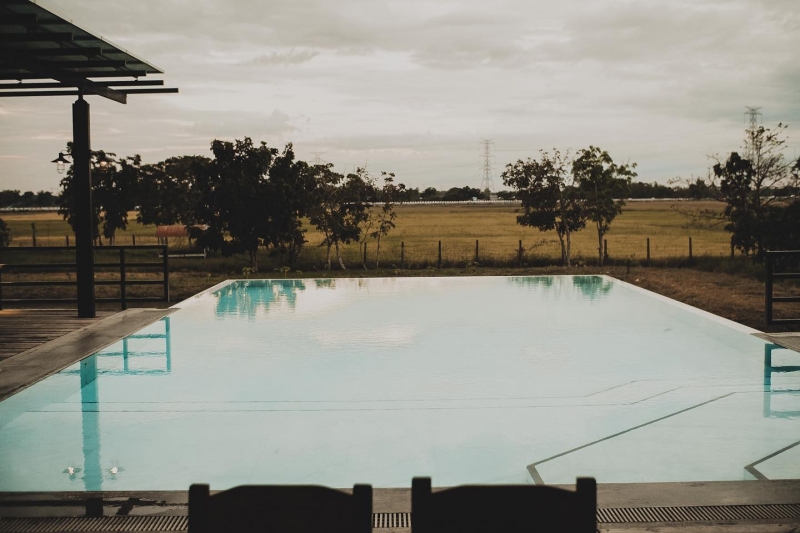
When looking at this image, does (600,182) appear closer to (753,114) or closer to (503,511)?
(753,114)

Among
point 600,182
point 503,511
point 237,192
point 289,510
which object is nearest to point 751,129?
point 600,182

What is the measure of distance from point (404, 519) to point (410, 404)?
3106 mm

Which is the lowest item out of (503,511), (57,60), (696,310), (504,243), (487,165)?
(696,310)

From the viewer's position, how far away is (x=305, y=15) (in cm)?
1748

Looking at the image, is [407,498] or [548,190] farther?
[548,190]

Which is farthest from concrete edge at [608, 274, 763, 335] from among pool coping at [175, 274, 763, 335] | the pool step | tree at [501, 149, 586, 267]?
the pool step

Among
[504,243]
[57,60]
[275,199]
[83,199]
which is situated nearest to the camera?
[57,60]

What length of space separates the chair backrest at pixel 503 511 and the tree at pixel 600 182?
1812 centimetres

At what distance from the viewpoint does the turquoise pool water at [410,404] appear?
17.2ft

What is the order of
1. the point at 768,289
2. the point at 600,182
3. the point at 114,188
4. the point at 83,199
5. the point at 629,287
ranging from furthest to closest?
the point at 114,188, the point at 600,182, the point at 629,287, the point at 83,199, the point at 768,289

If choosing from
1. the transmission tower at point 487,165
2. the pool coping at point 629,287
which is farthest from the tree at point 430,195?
the pool coping at point 629,287

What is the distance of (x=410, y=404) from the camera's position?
22.8 feet

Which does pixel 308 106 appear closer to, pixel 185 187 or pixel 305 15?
pixel 305 15

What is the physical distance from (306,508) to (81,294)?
9431mm
